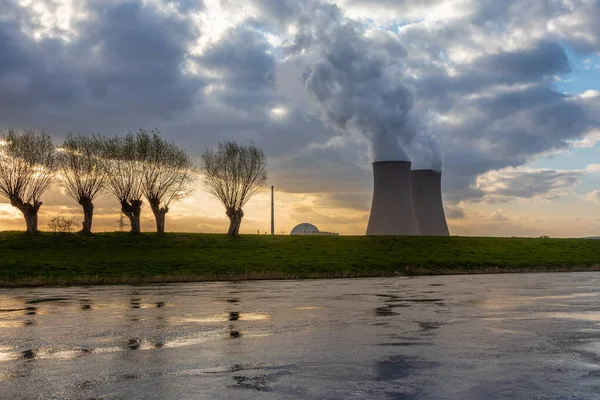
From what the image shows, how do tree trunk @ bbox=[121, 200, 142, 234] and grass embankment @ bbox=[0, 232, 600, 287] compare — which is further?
tree trunk @ bbox=[121, 200, 142, 234]

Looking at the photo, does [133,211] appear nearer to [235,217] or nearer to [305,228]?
[235,217]

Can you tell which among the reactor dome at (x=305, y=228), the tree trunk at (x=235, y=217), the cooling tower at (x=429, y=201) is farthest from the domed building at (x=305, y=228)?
the tree trunk at (x=235, y=217)

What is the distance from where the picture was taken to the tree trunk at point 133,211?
205ft

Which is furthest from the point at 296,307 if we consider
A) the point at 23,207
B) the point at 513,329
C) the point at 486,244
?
the point at 486,244

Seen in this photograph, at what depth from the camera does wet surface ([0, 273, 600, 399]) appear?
7992mm

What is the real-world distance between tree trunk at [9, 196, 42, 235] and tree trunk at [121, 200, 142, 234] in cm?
778

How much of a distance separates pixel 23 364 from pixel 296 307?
993 centimetres

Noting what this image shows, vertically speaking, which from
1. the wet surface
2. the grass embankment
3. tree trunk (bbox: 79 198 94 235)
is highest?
tree trunk (bbox: 79 198 94 235)

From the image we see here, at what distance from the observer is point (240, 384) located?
27.0ft

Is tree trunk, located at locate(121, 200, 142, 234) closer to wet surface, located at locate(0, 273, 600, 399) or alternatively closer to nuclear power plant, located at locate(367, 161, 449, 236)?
nuclear power plant, located at locate(367, 161, 449, 236)

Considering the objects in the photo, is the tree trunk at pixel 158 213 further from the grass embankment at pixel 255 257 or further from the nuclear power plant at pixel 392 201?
the nuclear power plant at pixel 392 201

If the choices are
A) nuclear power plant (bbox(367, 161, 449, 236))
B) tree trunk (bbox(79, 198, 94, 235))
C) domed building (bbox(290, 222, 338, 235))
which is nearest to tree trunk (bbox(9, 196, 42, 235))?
tree trunk (bbox(79, 198, 94, 235))

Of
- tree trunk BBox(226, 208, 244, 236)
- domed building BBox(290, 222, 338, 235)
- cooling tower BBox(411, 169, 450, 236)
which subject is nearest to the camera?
tree trunk BBox(226, 208, 244, 236)

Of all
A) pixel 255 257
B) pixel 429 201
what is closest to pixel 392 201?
pixel 429 201
